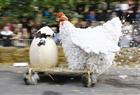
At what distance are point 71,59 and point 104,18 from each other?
4.76 m

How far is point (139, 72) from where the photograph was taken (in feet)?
52.5

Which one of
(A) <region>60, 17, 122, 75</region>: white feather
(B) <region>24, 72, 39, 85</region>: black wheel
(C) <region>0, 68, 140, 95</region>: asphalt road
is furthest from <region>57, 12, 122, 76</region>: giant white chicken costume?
(B) <region>24, 72, 39, 85</region>: black wheel

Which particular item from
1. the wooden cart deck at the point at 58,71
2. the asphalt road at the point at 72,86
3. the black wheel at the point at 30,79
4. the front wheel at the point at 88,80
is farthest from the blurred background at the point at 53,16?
the front wheel at the point at 88,80

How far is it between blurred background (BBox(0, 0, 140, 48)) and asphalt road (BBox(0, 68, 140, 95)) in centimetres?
250

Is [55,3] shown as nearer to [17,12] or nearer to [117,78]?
[17,12]

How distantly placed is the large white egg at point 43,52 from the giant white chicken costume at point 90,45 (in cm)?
48

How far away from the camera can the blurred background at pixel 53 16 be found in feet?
59.2

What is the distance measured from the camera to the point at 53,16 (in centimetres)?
1867

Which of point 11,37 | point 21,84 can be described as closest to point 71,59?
point 21,84

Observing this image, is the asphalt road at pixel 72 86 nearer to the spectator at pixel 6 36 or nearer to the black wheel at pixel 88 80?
the black wheel at pixel 88 80

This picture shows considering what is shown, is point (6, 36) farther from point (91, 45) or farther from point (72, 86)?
point (91, 45)

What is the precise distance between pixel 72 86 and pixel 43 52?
122 cm

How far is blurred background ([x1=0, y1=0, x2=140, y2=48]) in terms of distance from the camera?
59.2 ft

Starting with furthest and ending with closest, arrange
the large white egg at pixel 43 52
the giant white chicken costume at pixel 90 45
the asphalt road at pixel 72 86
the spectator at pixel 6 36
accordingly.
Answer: the spectator at pixel 6 36 < the large white egg at pixel 43 52 < the giant white chicken costume at pixel 90 45 < the asphalt road at pixel 72 86
